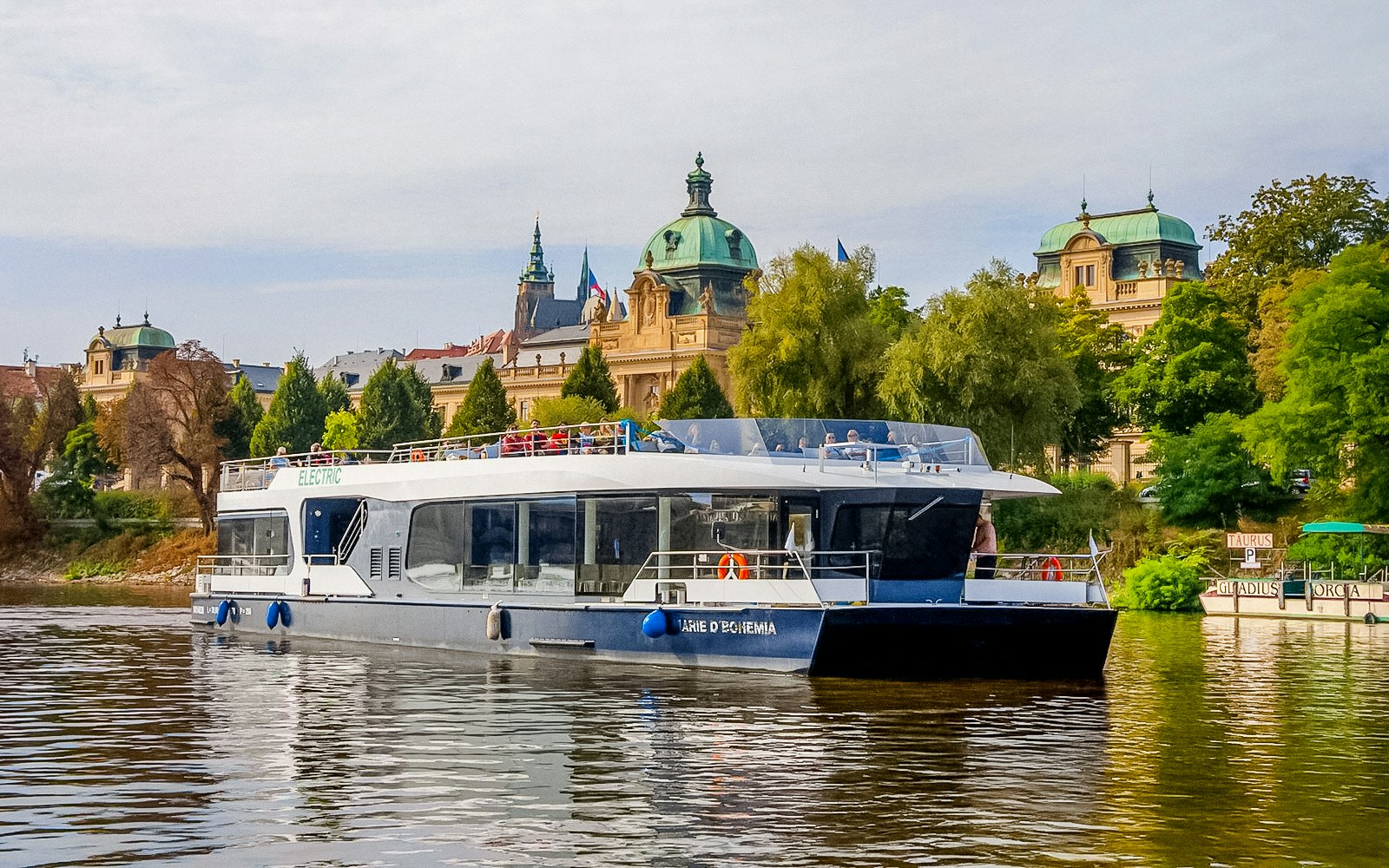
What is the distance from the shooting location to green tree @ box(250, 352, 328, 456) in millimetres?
110688

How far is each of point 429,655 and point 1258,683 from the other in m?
15.1

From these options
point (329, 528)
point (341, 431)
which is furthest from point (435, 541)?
point (341, 431)

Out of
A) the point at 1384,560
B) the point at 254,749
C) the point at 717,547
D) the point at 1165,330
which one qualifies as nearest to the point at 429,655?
the point at 717,547

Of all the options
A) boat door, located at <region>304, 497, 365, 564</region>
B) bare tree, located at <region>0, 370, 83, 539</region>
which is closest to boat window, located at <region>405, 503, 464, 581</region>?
boat door, located at <region>304, 497, 365, 564</region>

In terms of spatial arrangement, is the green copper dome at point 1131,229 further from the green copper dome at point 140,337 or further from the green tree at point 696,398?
the green copper dome at point 140,337

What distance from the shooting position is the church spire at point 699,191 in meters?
157

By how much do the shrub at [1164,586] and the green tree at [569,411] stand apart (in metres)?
47.9

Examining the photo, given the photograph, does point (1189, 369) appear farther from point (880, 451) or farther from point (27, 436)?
point (27, 436)

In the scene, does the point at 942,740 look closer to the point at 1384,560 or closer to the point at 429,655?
the point at 429,655

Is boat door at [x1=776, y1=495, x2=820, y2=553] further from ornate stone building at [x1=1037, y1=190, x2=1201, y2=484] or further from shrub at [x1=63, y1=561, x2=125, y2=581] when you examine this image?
A: ornate stone building at [x1=1037, y1=190, x2=1201, y2=484]

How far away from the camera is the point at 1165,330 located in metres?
75.2

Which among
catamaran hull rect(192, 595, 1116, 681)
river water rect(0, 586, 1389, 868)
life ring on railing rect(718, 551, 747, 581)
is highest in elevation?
life ring on railing rect(718, 551, 747, 581)

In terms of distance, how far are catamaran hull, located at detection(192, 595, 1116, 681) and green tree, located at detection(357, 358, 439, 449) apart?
82429mm

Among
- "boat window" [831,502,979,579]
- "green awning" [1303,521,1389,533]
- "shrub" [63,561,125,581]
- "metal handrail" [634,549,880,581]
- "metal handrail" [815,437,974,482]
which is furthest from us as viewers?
"shrub" [63,561,125,581]
